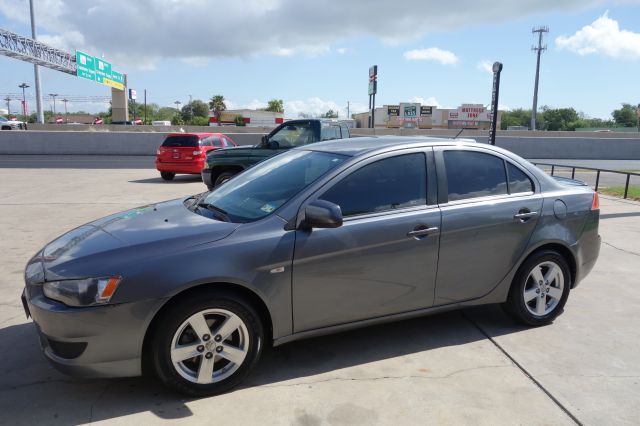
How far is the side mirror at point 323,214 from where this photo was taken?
3326 millimetres

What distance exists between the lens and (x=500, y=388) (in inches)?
135

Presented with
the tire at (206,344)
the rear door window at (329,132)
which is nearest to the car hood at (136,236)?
the tire at (206,344)

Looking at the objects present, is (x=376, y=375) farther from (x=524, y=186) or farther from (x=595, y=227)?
(x=595, y=227)

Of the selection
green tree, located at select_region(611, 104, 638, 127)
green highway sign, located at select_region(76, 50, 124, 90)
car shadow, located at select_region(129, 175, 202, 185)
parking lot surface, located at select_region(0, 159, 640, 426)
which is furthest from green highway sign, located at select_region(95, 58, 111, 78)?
green tree, located at select_region(611, 104, 638, 127)

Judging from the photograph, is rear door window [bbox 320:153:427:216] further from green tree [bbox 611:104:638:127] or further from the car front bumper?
green tree [bbox 611:104:638:127]

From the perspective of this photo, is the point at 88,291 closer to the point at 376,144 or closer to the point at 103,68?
the point at 376,144

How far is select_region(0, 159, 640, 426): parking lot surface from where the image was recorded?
3.09 meters

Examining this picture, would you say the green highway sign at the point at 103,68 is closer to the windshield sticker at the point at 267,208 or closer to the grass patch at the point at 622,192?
the grass patch at the point at 622,192

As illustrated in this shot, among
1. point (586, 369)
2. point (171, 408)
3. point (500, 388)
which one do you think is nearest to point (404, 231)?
point (500, 388)

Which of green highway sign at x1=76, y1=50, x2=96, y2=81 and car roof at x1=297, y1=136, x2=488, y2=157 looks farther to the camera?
green highway sign at x1=76, y1=50, x2=96, y2=81

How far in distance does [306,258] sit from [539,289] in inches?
89.4

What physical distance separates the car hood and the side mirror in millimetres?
520

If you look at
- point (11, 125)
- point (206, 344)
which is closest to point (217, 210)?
point (206, 344)

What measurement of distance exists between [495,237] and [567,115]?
130m
